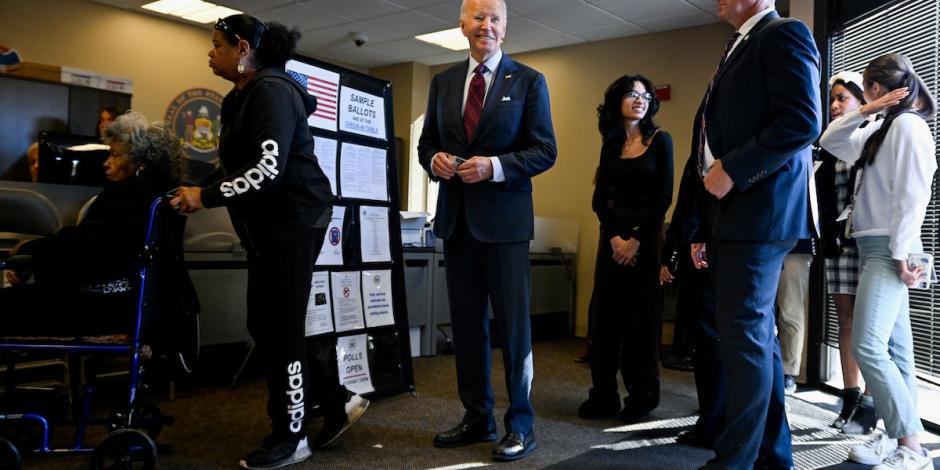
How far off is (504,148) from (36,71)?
15.6 feet

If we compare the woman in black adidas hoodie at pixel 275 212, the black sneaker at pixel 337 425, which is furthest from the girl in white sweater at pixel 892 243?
the woman in black adidas hoodie at pixel 275 212

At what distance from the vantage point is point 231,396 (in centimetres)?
316

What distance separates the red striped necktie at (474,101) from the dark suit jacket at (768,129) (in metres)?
0.80

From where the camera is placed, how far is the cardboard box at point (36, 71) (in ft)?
17.5

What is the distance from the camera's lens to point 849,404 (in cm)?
284

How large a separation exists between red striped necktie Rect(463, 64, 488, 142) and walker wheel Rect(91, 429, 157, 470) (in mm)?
1336

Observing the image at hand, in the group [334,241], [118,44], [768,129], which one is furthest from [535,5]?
[768,129]

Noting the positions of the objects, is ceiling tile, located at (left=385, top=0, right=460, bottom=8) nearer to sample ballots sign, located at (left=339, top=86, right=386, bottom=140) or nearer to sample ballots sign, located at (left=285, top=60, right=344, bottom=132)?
sample ballots sign, located at (left=339, top=86, right=386, bottom=140)

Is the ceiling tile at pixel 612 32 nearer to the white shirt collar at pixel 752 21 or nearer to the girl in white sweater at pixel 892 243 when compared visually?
the girl in white sweater at pixel 892 243

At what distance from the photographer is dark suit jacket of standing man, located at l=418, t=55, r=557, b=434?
88.9 inches

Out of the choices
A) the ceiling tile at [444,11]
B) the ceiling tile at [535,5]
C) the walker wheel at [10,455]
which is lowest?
the walker wheel at [10,455]

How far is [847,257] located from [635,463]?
127cm

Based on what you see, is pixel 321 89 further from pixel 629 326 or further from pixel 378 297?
pixel 629 326

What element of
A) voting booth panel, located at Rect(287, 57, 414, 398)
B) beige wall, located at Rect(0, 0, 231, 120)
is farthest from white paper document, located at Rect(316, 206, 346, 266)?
beige wall, located at Rect(0, 0, 231, 120)
